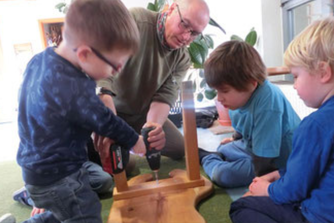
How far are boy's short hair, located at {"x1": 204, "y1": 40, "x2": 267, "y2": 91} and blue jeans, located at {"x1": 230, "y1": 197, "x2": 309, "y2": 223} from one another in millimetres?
401

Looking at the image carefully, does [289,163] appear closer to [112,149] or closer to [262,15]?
[112,149]

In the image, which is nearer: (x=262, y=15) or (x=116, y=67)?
(x=116, y=67)

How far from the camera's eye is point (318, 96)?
681 mm

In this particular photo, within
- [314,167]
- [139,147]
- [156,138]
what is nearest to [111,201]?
[156,138]

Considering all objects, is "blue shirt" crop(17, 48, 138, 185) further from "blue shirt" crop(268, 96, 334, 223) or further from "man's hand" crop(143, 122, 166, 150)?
"blue shirt" crop(268, 96, 334, 223)

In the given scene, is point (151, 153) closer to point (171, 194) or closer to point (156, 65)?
point (171, 194)

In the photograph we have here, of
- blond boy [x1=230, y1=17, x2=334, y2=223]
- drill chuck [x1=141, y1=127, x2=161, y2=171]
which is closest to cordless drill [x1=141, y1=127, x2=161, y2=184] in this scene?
drill chuck [x1=141, y1=127, x2=161, y2=171]

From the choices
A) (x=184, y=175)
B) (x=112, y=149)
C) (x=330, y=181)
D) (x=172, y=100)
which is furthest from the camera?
(x=172, y=100)

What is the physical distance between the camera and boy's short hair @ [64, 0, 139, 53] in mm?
654

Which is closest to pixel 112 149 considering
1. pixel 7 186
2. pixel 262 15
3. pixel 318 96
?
pixel 318 96

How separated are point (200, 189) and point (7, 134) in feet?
10.3

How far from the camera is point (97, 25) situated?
0.65m

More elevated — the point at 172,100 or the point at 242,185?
the point at 172,100

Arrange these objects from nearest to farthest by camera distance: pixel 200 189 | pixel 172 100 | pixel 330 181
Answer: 1. pixel 330 181
2. pixel 200 189
3. pixel 172 100
